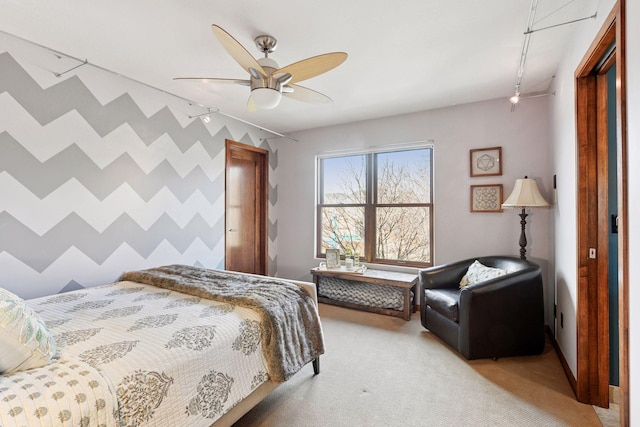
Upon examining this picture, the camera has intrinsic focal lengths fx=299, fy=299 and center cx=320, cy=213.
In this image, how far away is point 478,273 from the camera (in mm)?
2953

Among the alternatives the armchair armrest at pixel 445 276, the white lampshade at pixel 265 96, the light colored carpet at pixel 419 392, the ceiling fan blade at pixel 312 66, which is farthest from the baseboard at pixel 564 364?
the white lampshade at pixel 265 96

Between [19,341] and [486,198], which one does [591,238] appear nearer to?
[486,198]

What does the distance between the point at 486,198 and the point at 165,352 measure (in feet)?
11.3

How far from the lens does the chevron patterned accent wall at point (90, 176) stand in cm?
228

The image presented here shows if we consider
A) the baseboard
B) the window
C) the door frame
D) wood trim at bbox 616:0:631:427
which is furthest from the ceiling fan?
the baseboard

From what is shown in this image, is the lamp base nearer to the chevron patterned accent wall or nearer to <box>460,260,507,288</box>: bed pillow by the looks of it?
<box>460,260,507,288</box>: bed pillow

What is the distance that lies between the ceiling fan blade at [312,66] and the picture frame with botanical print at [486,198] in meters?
2.43

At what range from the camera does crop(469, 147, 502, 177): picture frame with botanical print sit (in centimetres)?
338

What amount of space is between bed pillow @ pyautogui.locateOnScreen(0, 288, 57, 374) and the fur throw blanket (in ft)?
3.08

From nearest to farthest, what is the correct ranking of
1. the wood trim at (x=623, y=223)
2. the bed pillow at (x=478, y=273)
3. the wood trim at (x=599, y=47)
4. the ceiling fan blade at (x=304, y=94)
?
the wood trim at (x=623, y=223) < the wood trim at (x=599, y=47) < the ceiling fan blade at (x=304, y=94) < the bed pillow at (x=478, y=273)

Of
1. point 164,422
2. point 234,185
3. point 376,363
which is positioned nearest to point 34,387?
point 164,422

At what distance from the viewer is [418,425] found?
5.84ft

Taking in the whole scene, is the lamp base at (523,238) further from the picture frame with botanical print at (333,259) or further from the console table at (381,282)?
the picture frame with botanical print at (333,259)

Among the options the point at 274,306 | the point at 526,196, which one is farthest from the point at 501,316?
the point at 274,306
